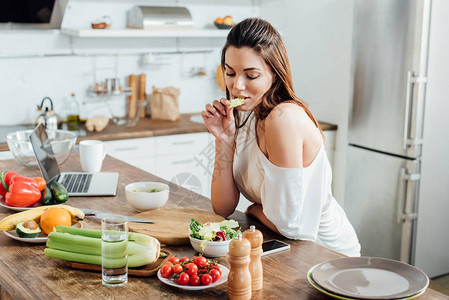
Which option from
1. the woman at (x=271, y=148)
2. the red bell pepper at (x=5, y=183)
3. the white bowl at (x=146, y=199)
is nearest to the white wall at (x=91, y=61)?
the red bell pepper at (x=5, y=183)

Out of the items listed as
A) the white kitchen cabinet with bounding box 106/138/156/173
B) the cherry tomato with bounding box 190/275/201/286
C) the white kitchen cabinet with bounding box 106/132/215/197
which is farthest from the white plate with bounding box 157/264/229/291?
the white kitchen cabinet with bounding box 106/138/156/173

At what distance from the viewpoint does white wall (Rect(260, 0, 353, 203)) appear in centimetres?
416

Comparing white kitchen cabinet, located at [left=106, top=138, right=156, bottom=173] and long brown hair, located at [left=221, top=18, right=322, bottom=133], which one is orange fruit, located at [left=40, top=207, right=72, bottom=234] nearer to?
long brown hair, located at [left=221, top=18, right=322, bottom=133]

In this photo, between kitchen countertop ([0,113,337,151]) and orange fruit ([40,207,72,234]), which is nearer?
orange fruit ([40,207,72,234])

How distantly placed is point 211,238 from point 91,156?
1.12m

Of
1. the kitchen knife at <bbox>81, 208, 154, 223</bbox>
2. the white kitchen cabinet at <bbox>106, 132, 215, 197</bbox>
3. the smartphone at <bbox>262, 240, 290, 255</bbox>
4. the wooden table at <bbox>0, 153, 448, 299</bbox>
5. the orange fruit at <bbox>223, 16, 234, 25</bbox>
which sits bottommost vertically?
the white kitchen cabinet at <bbox>106, 132, 215, 197</bbox>

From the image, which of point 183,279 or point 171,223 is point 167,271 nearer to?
point 183,279

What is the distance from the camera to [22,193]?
2057 millimetres

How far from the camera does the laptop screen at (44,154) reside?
2184mm

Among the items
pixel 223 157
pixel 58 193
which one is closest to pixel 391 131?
pixel 223 157

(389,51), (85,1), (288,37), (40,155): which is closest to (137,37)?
(85,1)

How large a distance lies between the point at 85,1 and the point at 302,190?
2.98 m

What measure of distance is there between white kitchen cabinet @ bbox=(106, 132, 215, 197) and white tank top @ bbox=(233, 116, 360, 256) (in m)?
1.79

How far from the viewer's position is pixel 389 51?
12.2ft
